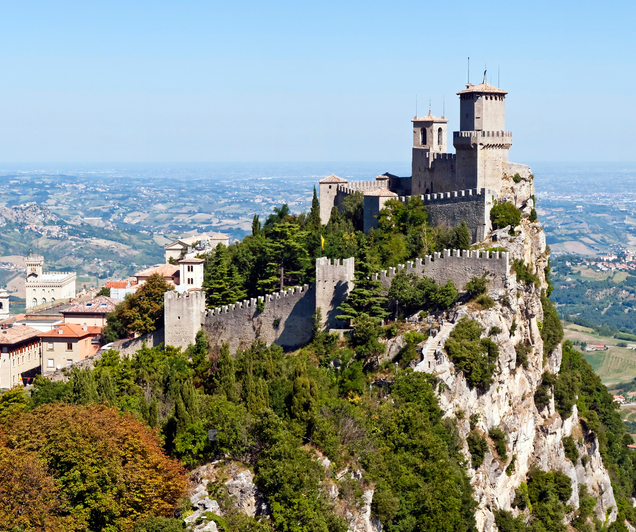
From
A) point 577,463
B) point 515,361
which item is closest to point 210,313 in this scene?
point 515,361

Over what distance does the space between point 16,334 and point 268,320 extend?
21016mm

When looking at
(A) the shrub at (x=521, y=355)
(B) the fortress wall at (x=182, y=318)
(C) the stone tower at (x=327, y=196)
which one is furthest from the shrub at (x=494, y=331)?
(C) the stone tower at (x=327, y=196)

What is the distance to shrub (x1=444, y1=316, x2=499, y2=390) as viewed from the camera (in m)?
49.4

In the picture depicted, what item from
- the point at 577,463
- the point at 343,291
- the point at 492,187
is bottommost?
the point at 577,463

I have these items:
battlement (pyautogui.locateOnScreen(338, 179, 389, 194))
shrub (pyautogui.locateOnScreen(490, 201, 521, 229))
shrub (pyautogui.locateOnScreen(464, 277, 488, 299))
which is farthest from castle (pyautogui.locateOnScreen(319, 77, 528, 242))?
shrub (pyautogui.locateOnScreen(464, 277, 488, 299))

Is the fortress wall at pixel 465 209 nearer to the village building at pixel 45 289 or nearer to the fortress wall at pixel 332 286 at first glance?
the fortress wall at pixel 332 286

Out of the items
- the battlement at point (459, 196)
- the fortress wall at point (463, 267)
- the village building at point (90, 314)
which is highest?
the battlement at point (459, 196)

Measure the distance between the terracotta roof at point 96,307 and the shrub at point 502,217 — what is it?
1099 inches

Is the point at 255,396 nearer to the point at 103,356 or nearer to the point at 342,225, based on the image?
the point at 103,356

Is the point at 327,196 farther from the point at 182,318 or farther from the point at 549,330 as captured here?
the point at 549,330

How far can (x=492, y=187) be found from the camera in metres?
61.4

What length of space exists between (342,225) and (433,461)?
2450cm

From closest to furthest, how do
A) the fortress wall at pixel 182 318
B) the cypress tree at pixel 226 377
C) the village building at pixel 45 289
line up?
the cypress tree at pixel 226 377, the fortress wall at pixel 182 318, the village building at pixel 45 289

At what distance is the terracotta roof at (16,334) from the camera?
63.6 metres
